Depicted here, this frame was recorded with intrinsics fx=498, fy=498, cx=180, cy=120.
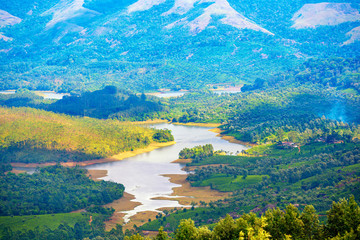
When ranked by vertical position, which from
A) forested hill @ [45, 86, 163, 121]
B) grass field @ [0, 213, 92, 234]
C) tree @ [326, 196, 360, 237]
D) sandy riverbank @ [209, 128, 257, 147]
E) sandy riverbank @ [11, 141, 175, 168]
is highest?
forested hill @ [45, 86, 163, 121]

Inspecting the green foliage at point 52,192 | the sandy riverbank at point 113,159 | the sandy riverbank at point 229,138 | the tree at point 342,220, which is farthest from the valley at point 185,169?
the sandy riverbank at point 229,138

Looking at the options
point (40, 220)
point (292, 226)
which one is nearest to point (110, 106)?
point (40, 220)

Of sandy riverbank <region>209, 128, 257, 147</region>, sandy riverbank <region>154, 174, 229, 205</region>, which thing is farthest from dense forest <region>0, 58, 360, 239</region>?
sandy riverbank <region>209, 128, 257, 147</region>

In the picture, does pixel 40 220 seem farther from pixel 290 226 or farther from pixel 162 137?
pixel 162 137

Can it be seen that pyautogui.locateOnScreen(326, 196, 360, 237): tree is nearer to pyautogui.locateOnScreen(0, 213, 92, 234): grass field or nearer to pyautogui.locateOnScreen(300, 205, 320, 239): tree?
pyautogui.locateOnScreen(300, 205, 320, 239): tree

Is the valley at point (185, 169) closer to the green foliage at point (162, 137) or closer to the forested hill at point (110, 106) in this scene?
the green foliage at point (162, 137)

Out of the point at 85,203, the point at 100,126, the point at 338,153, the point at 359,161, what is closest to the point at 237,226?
the point at 85,203

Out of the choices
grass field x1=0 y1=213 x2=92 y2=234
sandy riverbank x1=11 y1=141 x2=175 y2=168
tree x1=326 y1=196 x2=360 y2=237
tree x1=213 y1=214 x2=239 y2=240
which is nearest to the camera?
tree x1=326 y1=196 x2=360 y2=237

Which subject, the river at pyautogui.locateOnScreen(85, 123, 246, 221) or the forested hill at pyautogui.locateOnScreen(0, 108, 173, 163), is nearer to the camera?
the river at pyautogui.locateOnScreen(85, 123, 246, 221)
